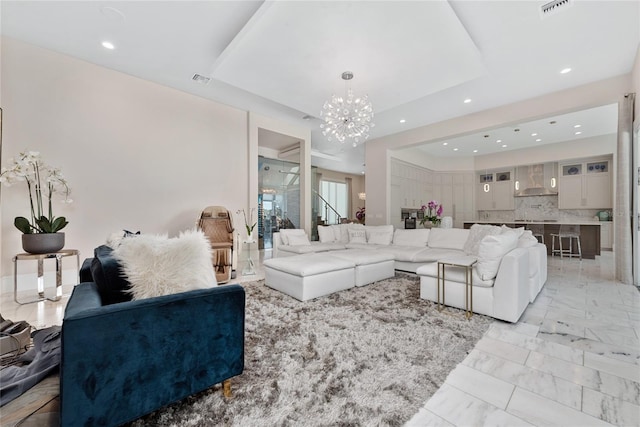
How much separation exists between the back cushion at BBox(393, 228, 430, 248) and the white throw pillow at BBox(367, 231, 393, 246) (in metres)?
0.12

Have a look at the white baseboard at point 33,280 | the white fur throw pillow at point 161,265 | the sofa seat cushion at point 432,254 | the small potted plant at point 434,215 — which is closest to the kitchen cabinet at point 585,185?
the small potted plant at point 434,215

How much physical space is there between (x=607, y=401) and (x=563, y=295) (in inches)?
93.8

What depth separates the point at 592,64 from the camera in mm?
3555

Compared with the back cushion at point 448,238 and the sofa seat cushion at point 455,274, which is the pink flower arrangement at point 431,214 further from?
the sofa seat cushion at point 455,274

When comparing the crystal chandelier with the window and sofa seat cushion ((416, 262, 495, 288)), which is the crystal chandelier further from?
the window

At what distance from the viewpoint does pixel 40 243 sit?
2957 millimetres

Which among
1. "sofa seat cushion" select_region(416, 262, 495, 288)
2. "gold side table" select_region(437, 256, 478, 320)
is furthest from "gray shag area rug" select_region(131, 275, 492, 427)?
"sofa seat cushion" select_region(416, 262, 495, 288)

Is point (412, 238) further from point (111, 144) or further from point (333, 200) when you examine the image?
point (333, 200)

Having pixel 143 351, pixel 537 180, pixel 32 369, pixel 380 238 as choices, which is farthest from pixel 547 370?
pixel 537 180

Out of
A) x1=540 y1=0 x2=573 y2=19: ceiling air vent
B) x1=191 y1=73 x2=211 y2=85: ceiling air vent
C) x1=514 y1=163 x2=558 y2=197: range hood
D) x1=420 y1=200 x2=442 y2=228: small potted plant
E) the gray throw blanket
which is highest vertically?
x1=191 y1=73 x2=211 y2=85: ceiling air vent

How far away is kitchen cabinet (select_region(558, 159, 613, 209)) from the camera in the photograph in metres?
6.98

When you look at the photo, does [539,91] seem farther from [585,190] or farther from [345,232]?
[585,190]

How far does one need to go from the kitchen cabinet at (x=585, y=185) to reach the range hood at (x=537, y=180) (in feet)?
0.61

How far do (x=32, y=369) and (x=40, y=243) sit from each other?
2.61 m
